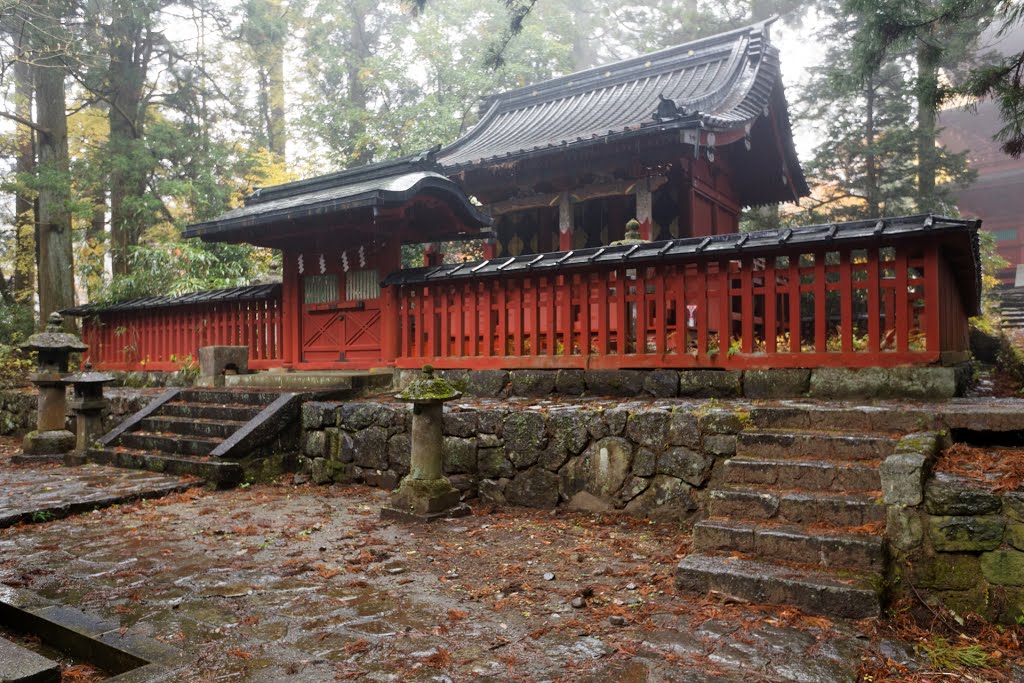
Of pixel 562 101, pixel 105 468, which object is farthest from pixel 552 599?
pixel 562 101

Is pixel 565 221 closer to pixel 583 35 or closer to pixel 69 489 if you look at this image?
pixel 69 489

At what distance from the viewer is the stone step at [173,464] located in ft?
24.6

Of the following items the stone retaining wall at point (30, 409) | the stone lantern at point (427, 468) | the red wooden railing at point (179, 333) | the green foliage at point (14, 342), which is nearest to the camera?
the stone lantern at point (427, 468)

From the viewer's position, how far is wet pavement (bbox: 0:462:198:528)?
20.4 ft

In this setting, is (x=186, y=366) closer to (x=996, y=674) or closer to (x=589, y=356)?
(x=589, y=356)

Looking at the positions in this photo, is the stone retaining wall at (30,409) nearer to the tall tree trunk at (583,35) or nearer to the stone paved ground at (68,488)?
the stone paved ground at (68,488)

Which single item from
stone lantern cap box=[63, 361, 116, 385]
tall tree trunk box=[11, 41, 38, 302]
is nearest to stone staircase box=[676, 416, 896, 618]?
stone lantern cap box=[63, 361, 116, 385]

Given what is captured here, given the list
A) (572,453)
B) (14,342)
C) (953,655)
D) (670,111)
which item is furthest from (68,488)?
(14,342)

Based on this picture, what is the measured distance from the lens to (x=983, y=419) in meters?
4.46

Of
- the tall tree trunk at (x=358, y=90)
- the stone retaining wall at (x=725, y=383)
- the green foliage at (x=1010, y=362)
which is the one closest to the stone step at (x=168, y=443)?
the stone retaining wall at (x=725, y=383)

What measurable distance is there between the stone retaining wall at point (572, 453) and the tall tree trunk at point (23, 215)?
14.5 meters

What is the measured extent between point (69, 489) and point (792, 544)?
7382 mm

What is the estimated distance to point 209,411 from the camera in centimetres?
916

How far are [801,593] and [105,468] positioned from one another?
8.64m
